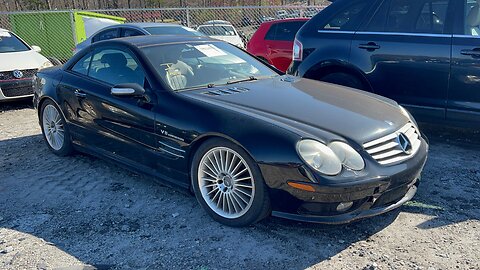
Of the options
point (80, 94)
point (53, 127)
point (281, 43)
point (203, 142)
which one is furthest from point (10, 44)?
point (203, 142)

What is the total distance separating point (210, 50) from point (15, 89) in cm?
469

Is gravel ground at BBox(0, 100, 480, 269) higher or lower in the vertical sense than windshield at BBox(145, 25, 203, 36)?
lower

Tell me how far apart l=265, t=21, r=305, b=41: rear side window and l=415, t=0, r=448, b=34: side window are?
13.5 feet

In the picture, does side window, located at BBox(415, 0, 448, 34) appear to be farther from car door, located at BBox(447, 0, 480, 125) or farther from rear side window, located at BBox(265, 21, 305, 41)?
rear side window, located at BBox(265, 21, 305, 41)

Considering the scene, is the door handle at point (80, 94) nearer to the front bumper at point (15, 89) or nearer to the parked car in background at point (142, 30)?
the front bumper at point (15, 89)

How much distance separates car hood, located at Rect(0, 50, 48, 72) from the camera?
301 inches

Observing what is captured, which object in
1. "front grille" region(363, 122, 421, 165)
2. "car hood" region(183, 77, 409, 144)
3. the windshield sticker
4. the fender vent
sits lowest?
"front grille" region(363, 122, 421, 165)

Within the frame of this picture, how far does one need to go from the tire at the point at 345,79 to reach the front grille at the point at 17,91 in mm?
5223

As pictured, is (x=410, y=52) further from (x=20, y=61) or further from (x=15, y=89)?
(x=20, y=61)

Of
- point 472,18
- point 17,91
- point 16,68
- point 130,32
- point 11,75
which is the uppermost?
point 472,18

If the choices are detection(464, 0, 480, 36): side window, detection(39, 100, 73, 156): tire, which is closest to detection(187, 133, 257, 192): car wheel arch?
detection(39, 100, 73, 156): tire

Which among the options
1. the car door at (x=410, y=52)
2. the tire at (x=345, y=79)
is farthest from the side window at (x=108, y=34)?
the car door at (x=410, y=52)

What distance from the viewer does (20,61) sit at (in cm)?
791

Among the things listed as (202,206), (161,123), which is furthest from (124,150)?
(202,206)
